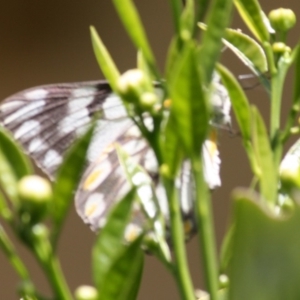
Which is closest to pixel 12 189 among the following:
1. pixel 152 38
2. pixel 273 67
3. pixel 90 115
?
pixel 273 67

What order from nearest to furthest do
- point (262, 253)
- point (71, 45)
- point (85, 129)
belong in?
1. point (262, 253)
2. point (85, 129)
3. point (71, 45)

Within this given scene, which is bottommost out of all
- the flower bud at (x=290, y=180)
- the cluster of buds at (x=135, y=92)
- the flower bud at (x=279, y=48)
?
the flower bud at (x=290, y=180)

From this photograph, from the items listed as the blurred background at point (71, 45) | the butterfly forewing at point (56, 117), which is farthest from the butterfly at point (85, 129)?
the blurred background at point (71, 45)

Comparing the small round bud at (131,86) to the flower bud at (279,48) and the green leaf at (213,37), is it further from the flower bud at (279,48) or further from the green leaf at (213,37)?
the flower bud at (279,48)

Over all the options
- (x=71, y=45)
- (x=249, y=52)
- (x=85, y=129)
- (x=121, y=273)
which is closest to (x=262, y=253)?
(x=121, y=273)

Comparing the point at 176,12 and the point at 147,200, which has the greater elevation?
the point at 176,12

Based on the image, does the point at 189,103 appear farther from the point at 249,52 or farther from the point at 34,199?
the point at 249,52

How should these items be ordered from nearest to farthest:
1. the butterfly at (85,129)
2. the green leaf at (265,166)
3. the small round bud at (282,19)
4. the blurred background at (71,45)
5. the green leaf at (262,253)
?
the green leaf at (262,253)
the green leaf at (265,166)
the small round bud at (282,19)
the butterfly at (85,129)
the blurred background at (71,45)
